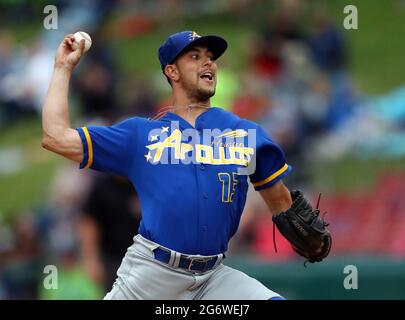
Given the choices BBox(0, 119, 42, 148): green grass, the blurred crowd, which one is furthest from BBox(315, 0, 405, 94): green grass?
BBox(0, 119, 42, 148): green grass

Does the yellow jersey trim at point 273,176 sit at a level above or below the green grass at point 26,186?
above

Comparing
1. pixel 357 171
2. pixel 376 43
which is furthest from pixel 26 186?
pixel 376 43

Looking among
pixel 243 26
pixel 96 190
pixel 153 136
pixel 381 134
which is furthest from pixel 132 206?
pixel 243 26

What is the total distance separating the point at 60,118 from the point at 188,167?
696 mm

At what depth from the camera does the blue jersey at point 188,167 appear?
4.98m

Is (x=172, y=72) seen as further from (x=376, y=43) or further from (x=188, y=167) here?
(x=376, y=43)

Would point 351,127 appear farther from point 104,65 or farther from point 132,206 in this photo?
point 132,206

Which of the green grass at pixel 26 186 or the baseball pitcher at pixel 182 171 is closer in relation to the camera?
the baseball pitcher at pixel 182 171

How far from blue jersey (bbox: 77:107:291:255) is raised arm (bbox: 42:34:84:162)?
7 cm

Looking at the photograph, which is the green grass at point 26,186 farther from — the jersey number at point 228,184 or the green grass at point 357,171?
the jersey number at point 228,184

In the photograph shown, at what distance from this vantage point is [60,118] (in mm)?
4980

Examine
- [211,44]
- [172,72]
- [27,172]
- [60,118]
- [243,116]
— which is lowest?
[27,172]

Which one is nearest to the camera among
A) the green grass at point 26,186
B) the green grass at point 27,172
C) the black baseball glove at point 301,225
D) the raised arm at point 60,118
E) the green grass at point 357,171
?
the raised arm at point 60,118

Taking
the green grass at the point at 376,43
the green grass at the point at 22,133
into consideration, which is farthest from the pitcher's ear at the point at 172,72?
the green grass at the point at 22,133
